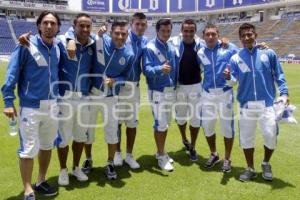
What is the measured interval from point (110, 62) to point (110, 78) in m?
0.26

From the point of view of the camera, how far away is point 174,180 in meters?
5.45

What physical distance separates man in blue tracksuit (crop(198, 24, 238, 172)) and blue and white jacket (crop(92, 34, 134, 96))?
118 centimetres

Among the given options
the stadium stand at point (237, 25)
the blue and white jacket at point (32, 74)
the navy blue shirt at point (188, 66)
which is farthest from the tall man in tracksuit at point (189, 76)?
the stadium stand at point (237, 25)

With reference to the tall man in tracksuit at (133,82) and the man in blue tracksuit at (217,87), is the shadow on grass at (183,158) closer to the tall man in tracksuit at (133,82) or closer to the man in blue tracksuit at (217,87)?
the man in blue tracksuit at (217,87)

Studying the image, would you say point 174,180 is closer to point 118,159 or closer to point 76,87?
point 118,159

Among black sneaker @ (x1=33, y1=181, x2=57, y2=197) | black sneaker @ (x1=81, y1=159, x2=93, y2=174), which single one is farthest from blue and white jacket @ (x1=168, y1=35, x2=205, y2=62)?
black sneaker @ (x1=33, y1=181, x2=57, y2=197)

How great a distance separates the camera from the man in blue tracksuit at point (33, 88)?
435 cm

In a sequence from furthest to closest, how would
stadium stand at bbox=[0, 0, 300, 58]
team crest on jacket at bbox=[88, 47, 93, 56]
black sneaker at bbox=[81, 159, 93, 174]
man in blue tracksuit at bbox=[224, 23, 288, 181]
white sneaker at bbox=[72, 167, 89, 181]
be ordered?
stadium stand at bbox=[0, 0, 300, 58]
black sneaker at bbox=[81, 159, 93, 174]
white sneaker at bbox=[72, 167, 89, 181]
man in blue tracksuit at bbox=[224, 23, 288, 181]
team crest on jacket at bbox=[88, 47, 93, 56]

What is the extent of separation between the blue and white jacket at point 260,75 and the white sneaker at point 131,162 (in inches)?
73.5

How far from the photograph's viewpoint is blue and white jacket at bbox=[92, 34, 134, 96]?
17.4 feet

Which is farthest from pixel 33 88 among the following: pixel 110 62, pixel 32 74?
pixel 110 62

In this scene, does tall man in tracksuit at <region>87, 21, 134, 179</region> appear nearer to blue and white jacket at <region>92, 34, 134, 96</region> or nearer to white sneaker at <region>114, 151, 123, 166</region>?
blue and white jacket at <region>92, 34, 134, 96</region>

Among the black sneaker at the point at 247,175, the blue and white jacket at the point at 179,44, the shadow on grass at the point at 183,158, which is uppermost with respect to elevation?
the blue and white jacket at the point at 179,44

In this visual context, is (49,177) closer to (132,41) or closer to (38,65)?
(38,65)
